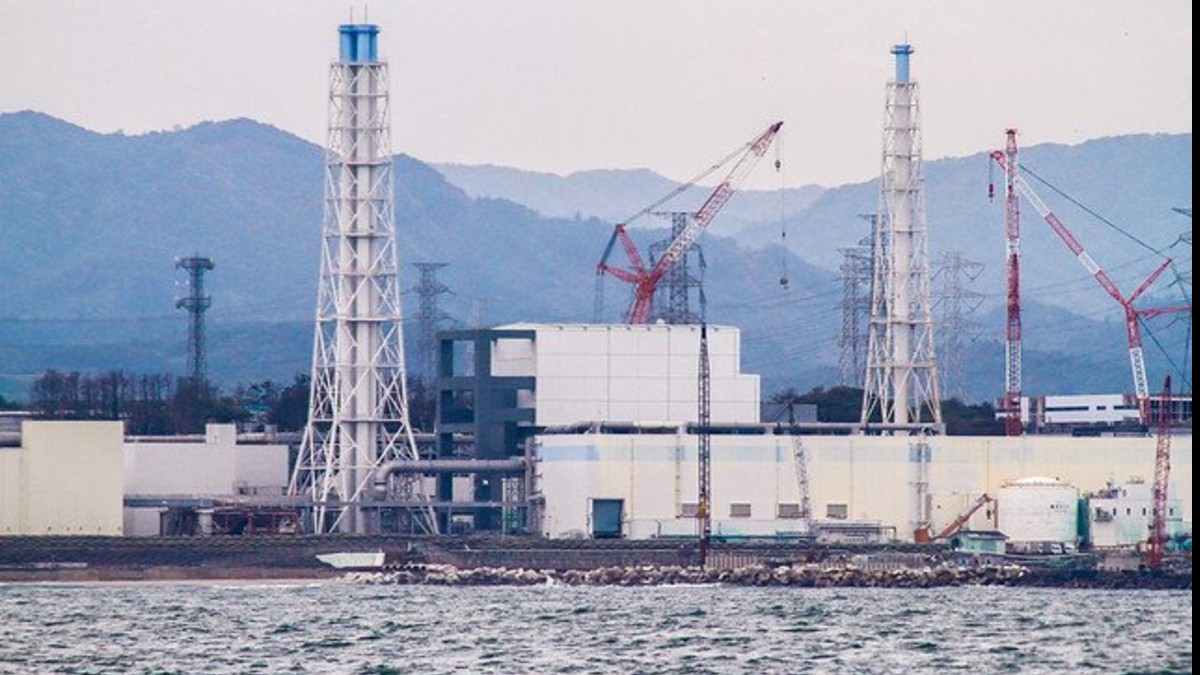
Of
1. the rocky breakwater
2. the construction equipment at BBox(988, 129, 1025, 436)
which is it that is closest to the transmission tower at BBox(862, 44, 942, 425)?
the construction equipment at BBox(988, 129, 1025, 436)

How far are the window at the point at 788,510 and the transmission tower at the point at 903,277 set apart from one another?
11.8 meters

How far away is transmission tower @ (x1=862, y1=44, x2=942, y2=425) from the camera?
383 feet

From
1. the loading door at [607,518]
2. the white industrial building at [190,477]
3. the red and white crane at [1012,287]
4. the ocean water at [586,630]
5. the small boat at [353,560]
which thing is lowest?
the ocean water at [586,630]

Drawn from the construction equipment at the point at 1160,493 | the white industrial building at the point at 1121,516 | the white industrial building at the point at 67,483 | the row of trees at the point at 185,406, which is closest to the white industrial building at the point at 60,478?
the white industrial building at the point at 67,483

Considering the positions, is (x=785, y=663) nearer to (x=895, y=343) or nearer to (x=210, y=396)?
(x=895, y=343)

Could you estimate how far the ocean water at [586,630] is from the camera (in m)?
58.5

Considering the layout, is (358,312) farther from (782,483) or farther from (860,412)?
(860,412)

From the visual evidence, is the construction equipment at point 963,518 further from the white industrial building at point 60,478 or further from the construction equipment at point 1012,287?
the white industrial building at point 60,478

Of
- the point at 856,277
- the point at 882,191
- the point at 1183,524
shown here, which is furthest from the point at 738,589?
the point at 856,277

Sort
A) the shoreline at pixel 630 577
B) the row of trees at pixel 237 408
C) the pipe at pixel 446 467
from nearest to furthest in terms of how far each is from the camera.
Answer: the shoreline at pixel 630 577
the pipe at pixel 446 467
the row of trees at pixel 237 408

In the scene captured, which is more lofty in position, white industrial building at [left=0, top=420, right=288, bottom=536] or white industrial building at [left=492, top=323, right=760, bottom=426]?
white industrial building at [left=492, top=323, right=760, bottom=426]

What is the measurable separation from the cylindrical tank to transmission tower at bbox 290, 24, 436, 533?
69.3 feet

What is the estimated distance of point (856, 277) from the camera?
550ft

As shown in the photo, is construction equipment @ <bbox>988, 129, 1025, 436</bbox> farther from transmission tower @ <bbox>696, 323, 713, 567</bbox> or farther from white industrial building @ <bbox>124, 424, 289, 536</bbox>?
white industrial building @ <bbox>124, 424, 289, 536</bbox>
